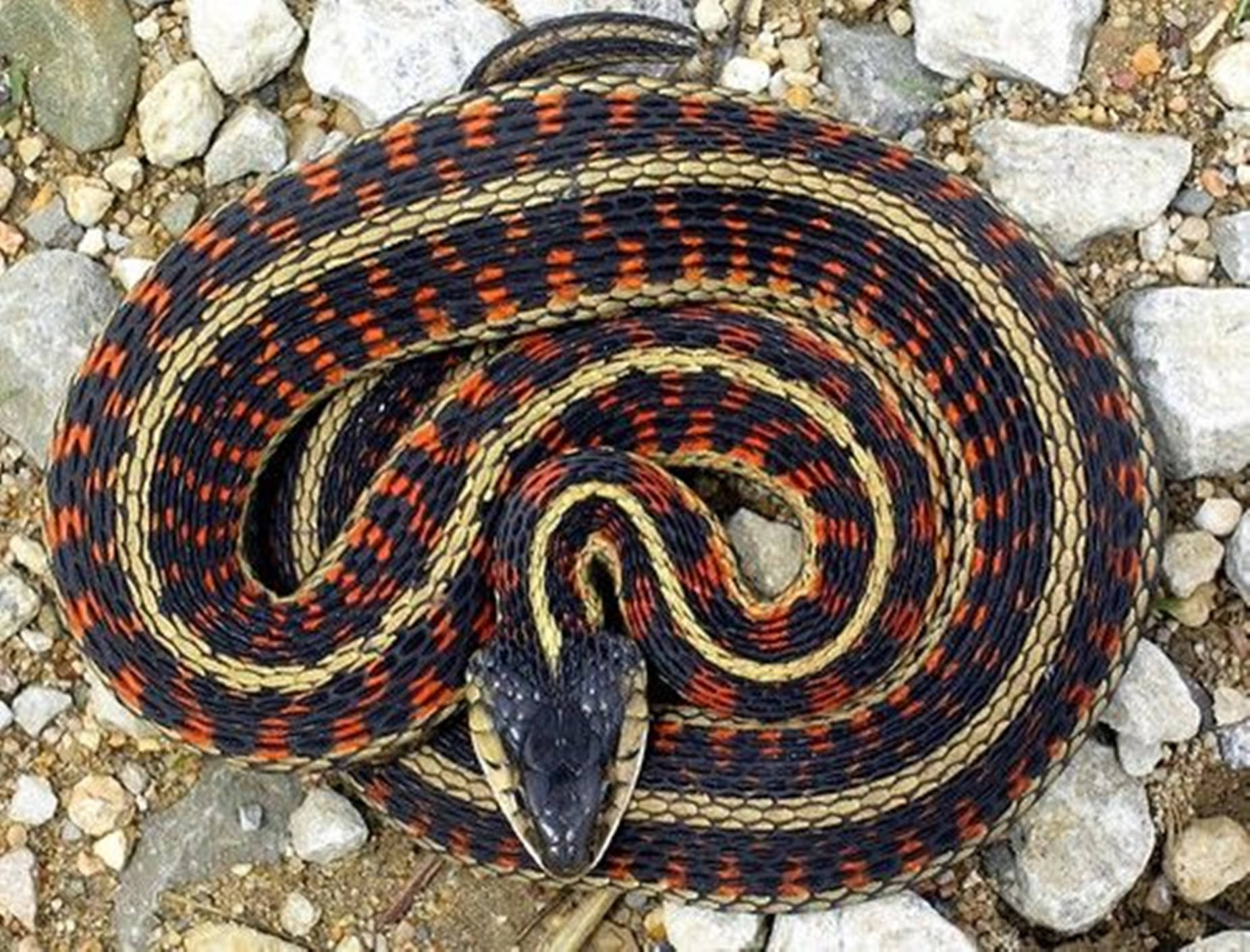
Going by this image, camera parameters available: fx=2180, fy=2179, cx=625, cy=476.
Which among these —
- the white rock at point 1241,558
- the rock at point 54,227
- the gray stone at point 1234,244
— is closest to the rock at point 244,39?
the rock at point 54,227

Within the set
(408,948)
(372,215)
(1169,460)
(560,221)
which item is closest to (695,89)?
(560,221)

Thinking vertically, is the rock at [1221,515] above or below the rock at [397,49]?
below

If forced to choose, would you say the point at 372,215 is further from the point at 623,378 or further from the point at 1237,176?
the point at 1237,176

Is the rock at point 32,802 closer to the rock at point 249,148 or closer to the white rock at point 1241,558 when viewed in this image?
the rock at point 249,148

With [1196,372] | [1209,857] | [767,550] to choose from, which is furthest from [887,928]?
[1196,372]

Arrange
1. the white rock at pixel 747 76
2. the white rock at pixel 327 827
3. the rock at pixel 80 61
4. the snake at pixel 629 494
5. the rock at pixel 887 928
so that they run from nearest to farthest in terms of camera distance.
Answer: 1. the snake at pixel 629 494
2. the rock at pixel 887 928
3. the white rock at pixel 327 827
4. the white rock at pixel 747 76
5. the rock at pixel 80 61

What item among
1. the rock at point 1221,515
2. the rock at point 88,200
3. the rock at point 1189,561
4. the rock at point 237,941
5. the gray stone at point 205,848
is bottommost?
the rock at point 237,941
